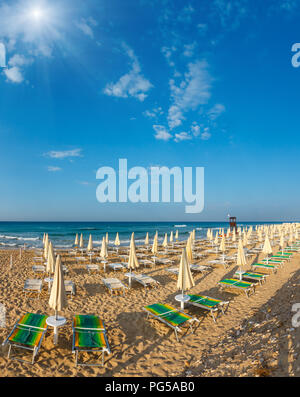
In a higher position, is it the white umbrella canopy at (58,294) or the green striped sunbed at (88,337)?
the white umbrella canopy at (58,294)

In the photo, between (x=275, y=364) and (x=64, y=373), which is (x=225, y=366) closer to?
(x=275, y=364)

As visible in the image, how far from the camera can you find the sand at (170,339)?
168 inches

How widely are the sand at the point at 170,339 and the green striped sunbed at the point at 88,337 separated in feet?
1.03

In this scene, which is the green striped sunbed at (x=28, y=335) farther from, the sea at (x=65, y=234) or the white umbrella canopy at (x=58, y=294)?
the sea at (x=65, y=234)

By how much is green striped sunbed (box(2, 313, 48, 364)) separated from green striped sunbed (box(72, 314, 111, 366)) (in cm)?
78

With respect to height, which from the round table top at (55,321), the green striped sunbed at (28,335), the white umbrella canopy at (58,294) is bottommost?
the green striped sunbed at (28,335)

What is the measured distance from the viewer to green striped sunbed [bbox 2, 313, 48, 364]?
4.84 meters

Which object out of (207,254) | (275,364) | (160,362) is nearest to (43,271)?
(160,362)

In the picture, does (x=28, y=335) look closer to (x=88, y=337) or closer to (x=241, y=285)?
(x=88, y=337)

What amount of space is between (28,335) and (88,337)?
54.7 inches

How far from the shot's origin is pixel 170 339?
5.95m

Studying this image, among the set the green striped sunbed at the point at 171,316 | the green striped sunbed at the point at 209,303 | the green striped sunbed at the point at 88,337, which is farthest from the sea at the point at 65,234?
the green striped sunbed at the point at 209,303
